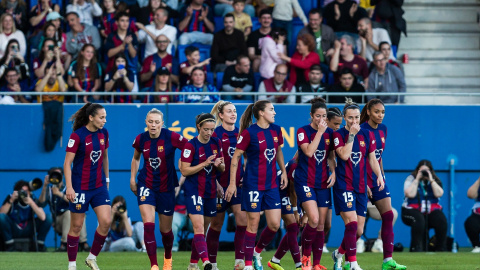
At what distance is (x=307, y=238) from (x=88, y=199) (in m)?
2.67

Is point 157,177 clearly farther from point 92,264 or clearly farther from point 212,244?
point 92,264

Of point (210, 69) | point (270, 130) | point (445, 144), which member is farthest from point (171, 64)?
point (270, 130)

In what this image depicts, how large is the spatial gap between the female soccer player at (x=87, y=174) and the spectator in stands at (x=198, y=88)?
235 inches

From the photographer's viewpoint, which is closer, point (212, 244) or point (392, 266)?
point (392, 266)

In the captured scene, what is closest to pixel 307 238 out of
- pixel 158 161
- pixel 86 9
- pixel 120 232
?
pixel 158 161

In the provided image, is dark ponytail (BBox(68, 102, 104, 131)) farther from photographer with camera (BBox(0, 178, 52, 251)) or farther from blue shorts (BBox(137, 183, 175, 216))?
photographer with camera (BBox(0, 178, 52, 251))

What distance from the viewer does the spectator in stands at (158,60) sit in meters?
18.3

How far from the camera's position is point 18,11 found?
19.4 metres

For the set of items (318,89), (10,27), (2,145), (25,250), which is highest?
(10,27)

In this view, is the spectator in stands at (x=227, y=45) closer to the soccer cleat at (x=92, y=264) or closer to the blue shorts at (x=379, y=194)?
the blue shorts at (x=379, y=194)

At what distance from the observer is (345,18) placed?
19.4 m

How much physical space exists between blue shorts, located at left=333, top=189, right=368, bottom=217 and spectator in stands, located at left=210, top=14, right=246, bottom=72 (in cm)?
742

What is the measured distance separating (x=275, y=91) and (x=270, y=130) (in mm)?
6403

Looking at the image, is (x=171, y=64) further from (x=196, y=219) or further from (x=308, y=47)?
(x=196, y=219)
